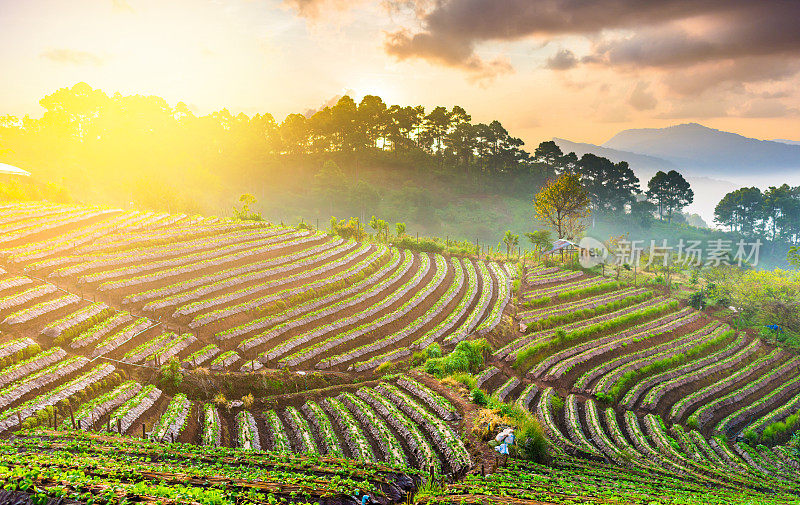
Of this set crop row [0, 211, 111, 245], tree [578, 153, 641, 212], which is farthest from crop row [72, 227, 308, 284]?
tree [578, 153, 641, 212]

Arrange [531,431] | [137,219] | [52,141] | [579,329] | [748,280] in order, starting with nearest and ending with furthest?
1. [531,431]
2. [579,329]
3. [137,219]
4. [748,280]
5. [52,141]

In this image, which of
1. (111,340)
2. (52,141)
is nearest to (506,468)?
(111,340)

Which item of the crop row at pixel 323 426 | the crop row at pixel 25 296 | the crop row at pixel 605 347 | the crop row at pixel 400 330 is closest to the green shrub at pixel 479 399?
the crop row at pixel 323 426

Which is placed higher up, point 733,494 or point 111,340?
point 111,340

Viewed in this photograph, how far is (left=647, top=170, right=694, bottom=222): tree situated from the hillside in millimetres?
94885

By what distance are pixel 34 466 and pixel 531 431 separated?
20.1 m

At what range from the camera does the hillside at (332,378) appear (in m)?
16.7

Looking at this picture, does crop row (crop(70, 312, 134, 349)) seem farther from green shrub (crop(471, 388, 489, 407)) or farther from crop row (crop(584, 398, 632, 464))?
crop row (crop(584, 398, 632, 464))

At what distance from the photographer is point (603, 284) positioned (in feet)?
193

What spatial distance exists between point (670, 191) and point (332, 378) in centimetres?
13996

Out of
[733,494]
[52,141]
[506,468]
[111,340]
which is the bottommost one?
[733,494]

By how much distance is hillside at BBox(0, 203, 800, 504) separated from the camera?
16703 mm

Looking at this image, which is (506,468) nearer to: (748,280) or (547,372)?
(547,372)

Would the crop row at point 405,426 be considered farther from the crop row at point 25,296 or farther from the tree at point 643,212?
the tree at point 643,212
